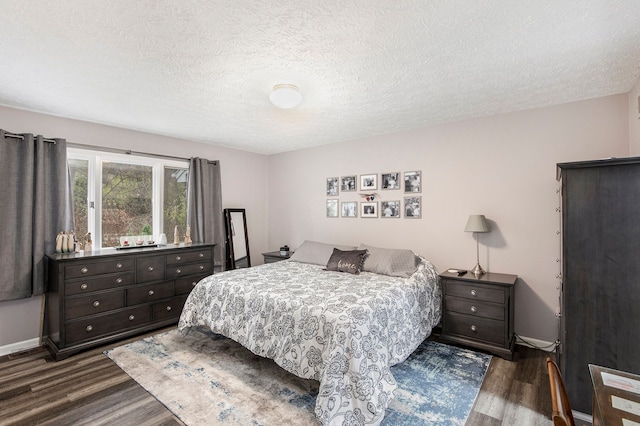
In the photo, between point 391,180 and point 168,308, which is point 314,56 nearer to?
point 391,180

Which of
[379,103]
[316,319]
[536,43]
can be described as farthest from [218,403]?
[536,43]

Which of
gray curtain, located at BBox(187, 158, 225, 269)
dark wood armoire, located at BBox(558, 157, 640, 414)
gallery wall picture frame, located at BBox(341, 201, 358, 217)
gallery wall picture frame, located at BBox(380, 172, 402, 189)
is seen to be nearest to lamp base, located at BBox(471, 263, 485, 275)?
dark wood armoire, located at BBox(558, 157, 640, 414)

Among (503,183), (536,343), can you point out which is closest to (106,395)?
(536,343)

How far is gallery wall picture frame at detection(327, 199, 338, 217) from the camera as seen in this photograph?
180 inches

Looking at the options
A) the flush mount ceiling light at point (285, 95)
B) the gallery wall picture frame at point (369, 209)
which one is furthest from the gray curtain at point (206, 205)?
the flush mount ceiling light at point (285, 95)

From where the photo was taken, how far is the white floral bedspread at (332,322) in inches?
74.2

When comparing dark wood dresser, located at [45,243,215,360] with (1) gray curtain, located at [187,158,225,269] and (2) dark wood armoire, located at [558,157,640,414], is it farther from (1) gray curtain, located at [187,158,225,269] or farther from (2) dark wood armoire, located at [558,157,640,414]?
(2) dark wood armoire, located at [558,157,640,414]

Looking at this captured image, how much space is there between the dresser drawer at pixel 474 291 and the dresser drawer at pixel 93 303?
11.6ft

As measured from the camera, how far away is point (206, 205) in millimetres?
4457

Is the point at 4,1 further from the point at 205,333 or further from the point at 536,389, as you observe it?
the point at 536,389

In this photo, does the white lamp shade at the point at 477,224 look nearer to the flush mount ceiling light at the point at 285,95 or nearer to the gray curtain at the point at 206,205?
the flush mount ceiling light at the point at 285,95

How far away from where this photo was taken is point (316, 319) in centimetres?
219

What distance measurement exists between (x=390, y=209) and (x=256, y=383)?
2609mm

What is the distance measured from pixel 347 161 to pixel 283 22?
288 centimetres
